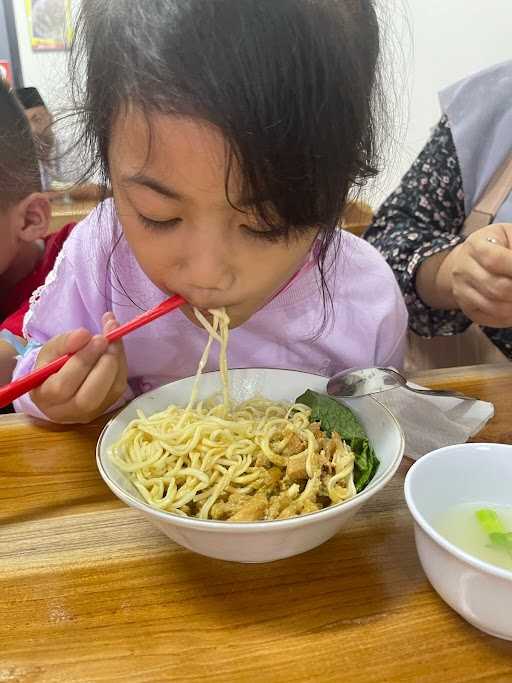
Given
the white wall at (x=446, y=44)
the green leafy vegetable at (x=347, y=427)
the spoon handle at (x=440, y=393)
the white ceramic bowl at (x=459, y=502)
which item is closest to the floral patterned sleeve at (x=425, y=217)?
the spoon handle at (x=440, y=393)

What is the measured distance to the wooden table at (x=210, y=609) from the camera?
0.55 meters

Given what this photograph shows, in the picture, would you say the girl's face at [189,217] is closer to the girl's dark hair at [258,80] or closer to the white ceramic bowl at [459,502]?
the girl's dark hair at [258,80]

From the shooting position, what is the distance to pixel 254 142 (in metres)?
0.65

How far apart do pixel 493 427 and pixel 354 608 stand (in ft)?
1.31

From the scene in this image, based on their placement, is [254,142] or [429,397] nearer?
[254,142]

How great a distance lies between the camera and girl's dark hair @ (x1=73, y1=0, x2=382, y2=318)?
63 centimetres

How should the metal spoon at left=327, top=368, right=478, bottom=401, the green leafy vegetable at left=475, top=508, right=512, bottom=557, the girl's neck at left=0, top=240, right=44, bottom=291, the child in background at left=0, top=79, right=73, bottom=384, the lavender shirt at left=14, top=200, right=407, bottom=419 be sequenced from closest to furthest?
the green leafy vegetable at left=475, top=508, right=512, bottom=557
the metal spoon at left=327, top=368, right=478, bottom=401
the lavender shirt at left=14, top=200, right=407, bottom=419
the child in background at left=0, top=79, right=73, bottom=384
the girl's neck at left=0, top=240, right=44, bottom=291

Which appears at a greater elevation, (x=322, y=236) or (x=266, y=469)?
(x=322, y=236)

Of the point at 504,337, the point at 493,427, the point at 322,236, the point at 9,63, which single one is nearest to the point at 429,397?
the point at 493,427

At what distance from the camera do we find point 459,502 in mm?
695

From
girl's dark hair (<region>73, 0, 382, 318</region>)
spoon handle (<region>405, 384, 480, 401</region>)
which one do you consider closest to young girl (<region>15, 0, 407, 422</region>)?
girl's dark hair (<region>73, 0, 382, 318</region>)

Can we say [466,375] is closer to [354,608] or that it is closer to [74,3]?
[354,608]

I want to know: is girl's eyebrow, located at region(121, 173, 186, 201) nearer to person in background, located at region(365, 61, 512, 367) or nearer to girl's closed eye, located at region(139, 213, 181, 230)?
girl's closed eye, located at region(139, 213, 181, 230)

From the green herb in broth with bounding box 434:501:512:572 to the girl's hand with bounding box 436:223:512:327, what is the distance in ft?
1.49
